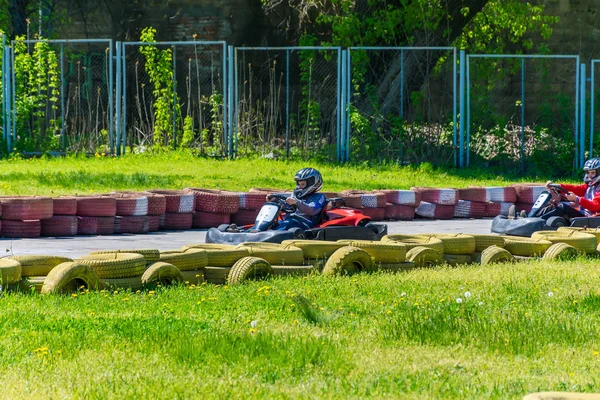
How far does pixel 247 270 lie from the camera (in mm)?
7273

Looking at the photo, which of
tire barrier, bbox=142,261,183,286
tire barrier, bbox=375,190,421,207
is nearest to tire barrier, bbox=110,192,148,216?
tire barrier, bbox=375,190,421,207

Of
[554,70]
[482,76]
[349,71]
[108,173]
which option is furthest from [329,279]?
[554,70]

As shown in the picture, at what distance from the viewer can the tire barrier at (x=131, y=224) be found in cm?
1138

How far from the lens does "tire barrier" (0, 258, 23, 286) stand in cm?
654

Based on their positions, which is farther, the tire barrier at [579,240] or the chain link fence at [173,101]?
the chain link fence at [173,101]

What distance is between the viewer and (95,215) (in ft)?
36.7

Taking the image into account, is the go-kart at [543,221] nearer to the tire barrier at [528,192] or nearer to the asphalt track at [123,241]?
the asphalt track at [123,241]

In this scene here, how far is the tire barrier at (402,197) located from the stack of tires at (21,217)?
4.35m

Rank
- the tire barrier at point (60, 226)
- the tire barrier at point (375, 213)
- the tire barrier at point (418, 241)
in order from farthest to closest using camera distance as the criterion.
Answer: the tire barrier at point (375, 213), the tire barrier at point (60, 226), the tire barrier at point (418, 241)

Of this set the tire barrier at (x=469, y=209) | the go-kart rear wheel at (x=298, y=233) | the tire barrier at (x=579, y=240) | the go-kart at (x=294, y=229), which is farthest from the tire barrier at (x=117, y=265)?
the tire barrier at (x=469, y=209)

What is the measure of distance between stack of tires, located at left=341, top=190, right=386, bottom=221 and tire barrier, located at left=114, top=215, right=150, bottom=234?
A: 2462mm

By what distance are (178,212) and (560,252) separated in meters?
4.70

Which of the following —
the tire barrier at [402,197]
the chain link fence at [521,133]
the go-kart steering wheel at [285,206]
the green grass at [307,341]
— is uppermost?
the chain link fence at [521,133]

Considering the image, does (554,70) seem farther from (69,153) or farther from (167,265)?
(167,265)
